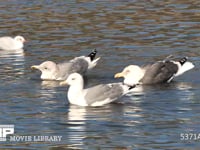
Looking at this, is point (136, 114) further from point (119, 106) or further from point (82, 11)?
point (82, 11)

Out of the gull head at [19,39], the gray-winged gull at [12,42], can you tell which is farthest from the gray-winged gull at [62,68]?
the gray-winged gull at [12,42]

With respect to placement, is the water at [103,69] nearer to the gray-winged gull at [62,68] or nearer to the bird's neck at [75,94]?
the bird's neck at [75,94]

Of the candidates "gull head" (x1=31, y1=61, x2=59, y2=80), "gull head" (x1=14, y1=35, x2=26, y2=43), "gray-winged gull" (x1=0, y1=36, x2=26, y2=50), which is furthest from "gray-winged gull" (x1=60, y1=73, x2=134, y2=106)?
"gray-winged gull" (x1=0, y1=36, x2=26, y2=50)

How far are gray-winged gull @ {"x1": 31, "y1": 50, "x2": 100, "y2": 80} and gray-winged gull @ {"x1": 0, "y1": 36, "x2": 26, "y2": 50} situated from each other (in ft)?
15.5

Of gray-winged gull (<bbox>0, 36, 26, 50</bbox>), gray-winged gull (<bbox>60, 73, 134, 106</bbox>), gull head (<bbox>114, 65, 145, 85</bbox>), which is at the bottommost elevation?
gray-winged gull (<bbox>60, 73, 134, 106</bbox>)

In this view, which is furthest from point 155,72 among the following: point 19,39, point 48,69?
point 19,39

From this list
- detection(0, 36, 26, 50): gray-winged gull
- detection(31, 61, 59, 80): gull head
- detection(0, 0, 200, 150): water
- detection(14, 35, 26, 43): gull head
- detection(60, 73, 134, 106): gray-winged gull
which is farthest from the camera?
detection(0, 36, 26, 50): gray-winged gull

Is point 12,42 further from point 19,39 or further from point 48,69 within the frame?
point 48,69

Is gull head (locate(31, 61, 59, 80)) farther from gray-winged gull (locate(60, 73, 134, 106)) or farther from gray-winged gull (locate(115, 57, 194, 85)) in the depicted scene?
gray-winged gull (locate(60, 73, 134, 106))

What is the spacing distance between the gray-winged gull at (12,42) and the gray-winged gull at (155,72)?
6654 millimetres

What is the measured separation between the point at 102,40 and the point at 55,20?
4.51 m

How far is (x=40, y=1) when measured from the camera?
36188 mm

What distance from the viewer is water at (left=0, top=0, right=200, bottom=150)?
54.5 ft

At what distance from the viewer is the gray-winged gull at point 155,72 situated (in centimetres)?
2130
